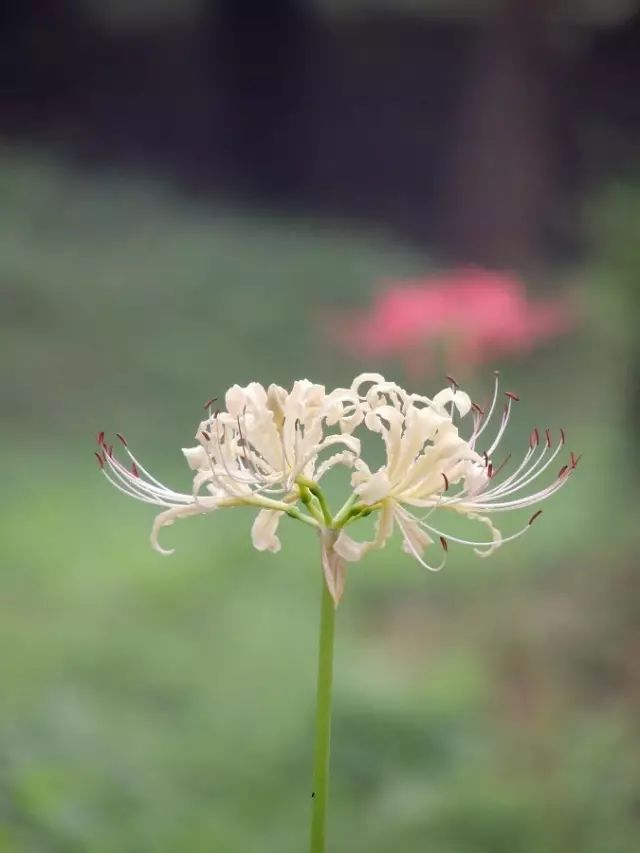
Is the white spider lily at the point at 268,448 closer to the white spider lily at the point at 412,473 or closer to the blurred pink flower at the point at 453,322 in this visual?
the white spider lily at the point at 412,473

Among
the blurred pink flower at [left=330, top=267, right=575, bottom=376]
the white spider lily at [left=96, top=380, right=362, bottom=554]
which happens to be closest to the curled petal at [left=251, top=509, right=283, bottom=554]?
the white spider lily at [left=96, top=380, right=362, bottom=554]

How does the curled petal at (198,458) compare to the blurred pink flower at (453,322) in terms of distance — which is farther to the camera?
the blurred pink flower at (453,322)

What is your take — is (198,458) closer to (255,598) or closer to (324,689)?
(324,689)

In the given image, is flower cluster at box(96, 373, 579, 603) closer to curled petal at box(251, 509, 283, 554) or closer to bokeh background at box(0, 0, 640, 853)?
curled petal at box(251, 509, 283, 554)

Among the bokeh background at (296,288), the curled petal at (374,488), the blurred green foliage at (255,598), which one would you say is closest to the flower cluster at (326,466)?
the curled petal at (374,488)

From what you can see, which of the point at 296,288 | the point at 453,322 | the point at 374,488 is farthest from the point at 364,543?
the point at 296,288
